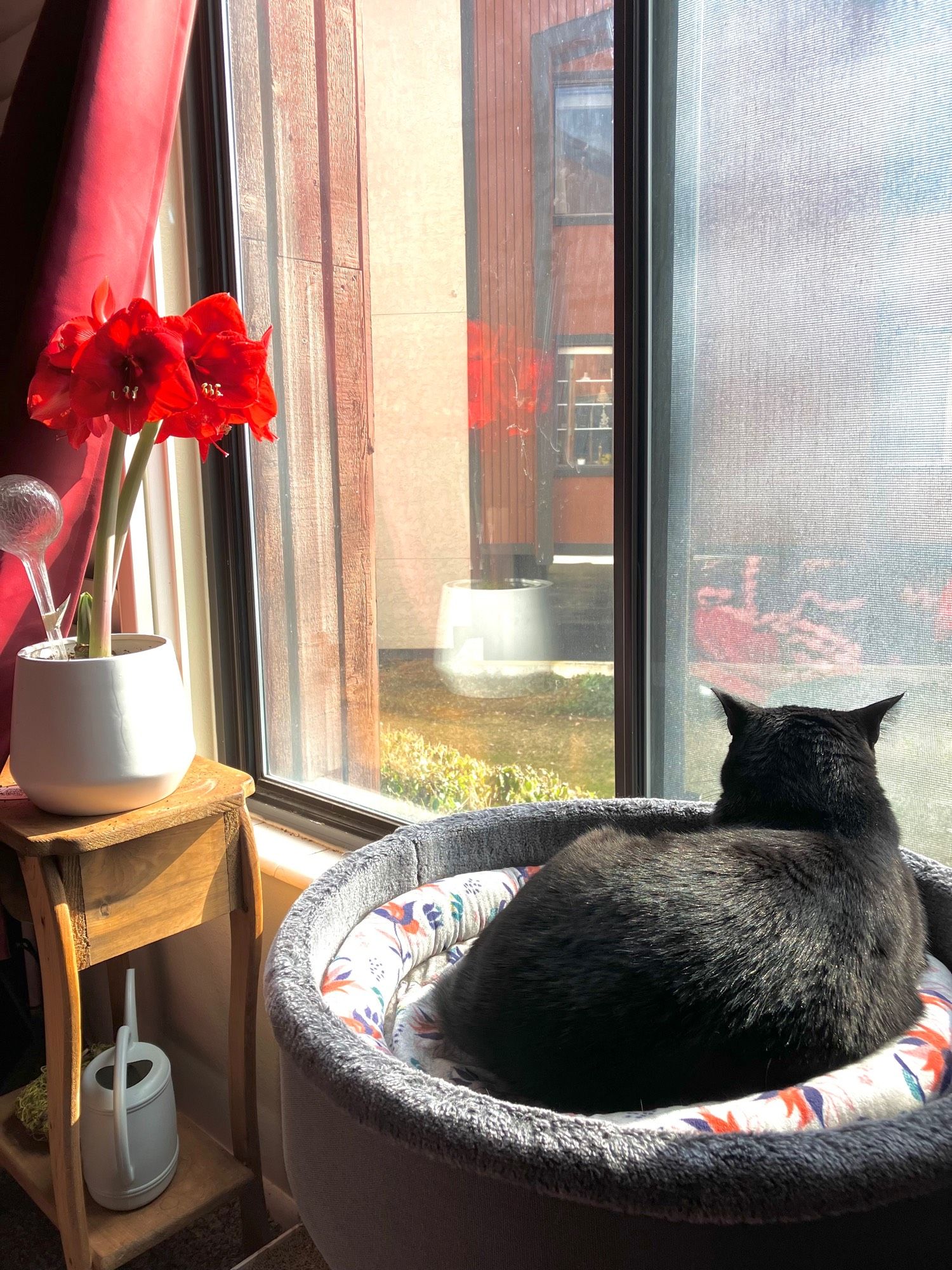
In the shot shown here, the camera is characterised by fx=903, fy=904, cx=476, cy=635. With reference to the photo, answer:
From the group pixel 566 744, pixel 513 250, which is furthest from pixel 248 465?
pixel 566 744

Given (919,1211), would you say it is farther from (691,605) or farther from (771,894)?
(691,605)

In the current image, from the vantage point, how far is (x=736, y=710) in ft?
2.61

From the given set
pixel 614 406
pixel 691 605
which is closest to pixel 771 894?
pixel 691 605

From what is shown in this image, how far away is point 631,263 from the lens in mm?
988

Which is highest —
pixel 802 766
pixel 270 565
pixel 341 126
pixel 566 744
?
pixel 341 126

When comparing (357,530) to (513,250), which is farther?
(357,530)

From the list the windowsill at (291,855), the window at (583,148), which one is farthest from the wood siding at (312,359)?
the window at (583,148)

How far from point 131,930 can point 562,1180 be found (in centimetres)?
80

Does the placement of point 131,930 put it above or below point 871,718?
below

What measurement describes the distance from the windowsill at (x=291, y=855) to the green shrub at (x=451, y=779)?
0.46ft

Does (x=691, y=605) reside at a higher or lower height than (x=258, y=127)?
lower

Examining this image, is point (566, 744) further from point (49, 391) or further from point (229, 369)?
point (49, 391)

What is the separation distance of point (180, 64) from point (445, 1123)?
51.4 inches

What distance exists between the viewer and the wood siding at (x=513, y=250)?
1053mm
